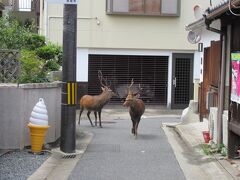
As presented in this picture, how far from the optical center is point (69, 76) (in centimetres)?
1048

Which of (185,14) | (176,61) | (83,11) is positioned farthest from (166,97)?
(83,11)

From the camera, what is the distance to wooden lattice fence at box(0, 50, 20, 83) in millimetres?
11125

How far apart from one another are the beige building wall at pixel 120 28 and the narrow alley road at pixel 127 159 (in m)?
10.2

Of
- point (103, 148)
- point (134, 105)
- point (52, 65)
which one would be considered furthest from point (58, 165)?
point (52, 65)

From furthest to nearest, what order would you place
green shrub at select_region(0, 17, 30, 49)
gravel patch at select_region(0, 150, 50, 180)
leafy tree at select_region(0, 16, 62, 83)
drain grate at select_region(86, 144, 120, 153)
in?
green shrub at select_region(0, 17, 30, 49)
leafy tree at select_region(0, 16, 62, 83)
drain grate at select_region(86, 144, 120, 153)
gravel patch at select_region(0, 150, 50, 180)

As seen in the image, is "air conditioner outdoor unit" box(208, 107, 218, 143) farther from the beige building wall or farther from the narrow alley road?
the beige building wall

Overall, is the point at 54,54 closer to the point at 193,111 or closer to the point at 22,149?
the point at 193,111

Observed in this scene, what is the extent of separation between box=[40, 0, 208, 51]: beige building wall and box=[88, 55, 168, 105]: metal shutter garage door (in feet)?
2.51

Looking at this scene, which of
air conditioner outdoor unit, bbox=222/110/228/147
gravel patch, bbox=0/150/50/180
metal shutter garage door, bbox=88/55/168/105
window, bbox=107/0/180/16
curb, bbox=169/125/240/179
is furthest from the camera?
metal shutter garage door, bbox=88/55/168/105

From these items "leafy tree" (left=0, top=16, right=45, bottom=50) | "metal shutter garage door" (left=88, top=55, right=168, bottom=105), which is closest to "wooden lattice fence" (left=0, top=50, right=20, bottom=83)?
"leafy tree" (left=0, top=16, right=45, bottom=50)

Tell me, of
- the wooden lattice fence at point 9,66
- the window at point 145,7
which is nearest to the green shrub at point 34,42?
the window at point 145,7

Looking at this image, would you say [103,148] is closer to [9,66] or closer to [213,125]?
[213,125]

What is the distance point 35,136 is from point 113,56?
14.9 metres

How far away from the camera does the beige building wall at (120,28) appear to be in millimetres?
24281
